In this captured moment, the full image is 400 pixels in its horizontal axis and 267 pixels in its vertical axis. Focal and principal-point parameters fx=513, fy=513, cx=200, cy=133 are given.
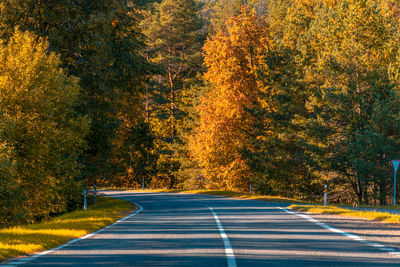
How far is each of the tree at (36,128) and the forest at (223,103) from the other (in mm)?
71

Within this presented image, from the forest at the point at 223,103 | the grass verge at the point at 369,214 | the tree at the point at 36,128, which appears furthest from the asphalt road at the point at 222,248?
the tree at the point at 36,128

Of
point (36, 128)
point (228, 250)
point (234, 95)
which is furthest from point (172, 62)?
point (228, 250)

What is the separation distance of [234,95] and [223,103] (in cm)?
119

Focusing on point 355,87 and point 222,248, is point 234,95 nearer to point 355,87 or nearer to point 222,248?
point 355,87

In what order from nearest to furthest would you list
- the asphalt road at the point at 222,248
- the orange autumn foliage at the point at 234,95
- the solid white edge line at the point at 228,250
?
the solid white edge line at the point at 228,250 → the asphalt road at the point at 222,248 → the orange autumn foliage at the point at 234,95

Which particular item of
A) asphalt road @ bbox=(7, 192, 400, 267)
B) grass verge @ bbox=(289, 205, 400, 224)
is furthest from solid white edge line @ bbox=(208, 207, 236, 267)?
grass verge @ bbox=(289, 205, 400, 224)

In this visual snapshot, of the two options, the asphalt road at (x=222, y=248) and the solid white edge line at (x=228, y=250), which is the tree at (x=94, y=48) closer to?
the asphalt road at (x=222, y=248)

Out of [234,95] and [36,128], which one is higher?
[234,95]

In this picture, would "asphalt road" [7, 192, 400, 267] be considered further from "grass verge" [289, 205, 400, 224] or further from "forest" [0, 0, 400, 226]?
"forest" [0, 0, 400, 226]

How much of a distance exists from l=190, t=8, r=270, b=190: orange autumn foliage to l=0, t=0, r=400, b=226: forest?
115 mm

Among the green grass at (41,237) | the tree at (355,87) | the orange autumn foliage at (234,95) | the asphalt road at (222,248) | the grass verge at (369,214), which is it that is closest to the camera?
the asphalt road at (222,248)

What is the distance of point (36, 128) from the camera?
2322 cm

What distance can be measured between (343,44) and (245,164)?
42.2 feet

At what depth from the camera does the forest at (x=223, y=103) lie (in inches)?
928
